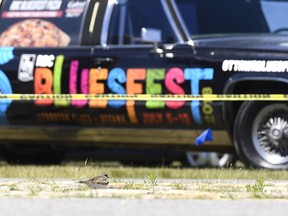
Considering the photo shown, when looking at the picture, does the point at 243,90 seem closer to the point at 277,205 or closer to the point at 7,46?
the point at 7,46

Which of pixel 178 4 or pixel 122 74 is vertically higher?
pixel 178 4

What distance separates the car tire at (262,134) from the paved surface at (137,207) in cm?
343

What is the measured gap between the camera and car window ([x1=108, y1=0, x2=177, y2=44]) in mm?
8766

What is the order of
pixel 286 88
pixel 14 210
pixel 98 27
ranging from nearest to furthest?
pixel 14 210 → pixel 286 88 → pixel 98 27

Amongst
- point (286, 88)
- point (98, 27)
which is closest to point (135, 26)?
point (98, 27)

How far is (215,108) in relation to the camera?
8.33 m

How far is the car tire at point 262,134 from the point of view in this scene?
319 inches

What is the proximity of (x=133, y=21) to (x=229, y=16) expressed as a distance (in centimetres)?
93

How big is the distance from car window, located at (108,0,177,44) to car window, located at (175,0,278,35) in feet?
0.82

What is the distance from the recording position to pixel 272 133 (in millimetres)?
8109

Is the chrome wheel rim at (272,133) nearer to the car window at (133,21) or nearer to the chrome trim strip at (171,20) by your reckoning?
the chrome trim strip at (171,20)

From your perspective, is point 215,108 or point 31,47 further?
point 31,47

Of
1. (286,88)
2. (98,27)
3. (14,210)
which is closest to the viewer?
(14,210)

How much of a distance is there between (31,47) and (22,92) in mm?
447
